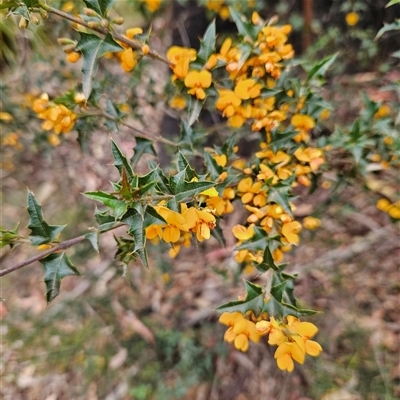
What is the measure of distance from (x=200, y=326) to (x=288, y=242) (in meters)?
1.60

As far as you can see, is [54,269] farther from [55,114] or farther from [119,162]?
[55,114]

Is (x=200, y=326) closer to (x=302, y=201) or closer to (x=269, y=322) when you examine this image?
(x=302, y=201)

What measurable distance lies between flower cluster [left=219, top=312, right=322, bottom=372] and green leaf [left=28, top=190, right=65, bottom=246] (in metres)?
0.51

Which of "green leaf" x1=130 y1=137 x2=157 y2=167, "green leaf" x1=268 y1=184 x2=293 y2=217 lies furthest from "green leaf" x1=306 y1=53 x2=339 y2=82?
"green leaf" x1=130 y1=137 x2=157 y2=167

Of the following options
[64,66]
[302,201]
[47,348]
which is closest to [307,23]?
[302,201]

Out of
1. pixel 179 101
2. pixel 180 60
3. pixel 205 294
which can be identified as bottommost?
pixel 205 294

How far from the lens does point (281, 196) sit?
3.81ft

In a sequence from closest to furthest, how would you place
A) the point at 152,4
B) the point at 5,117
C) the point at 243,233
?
the point at 243,233 < the point at 5,117 < the point at 152,4

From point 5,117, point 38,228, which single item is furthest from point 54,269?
point 5,117

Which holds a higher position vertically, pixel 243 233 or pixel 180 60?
pixel 180 60

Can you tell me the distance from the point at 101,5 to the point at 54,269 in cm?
72

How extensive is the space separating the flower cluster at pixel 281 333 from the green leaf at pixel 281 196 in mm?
301

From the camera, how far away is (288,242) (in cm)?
123

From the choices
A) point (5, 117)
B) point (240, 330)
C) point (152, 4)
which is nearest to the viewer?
point (240, 330)
